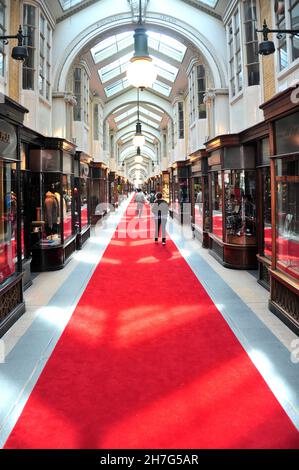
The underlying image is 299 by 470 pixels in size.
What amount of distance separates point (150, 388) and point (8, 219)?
137 inches

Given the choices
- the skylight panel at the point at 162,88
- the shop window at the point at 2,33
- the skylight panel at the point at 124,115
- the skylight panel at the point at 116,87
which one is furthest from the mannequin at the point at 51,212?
the skylight panel at the point at 124,115

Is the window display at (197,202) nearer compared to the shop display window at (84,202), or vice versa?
the shop display window at (84,202)

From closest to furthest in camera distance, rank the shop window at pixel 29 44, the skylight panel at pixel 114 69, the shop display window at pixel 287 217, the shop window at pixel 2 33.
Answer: the shop display window at pixel 287 217
the shop window at pixel 2 33
the shop window at pixel 29 44
the skylight panel at pixel 114 69

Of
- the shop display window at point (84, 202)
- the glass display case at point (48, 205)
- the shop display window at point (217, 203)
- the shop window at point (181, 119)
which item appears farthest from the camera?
the shop window at point (181, 119)

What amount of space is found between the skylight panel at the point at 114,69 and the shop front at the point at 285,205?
42.1 feet

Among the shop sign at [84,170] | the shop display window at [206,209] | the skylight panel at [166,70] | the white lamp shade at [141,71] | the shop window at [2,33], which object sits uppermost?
the skylight panel at [166,70]

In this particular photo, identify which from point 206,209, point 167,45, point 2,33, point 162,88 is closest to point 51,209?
point 2,33

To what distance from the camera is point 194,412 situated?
2.95 metres

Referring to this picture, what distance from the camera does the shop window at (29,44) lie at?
28.5 ft

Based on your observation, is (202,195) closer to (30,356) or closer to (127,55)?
(127,55)

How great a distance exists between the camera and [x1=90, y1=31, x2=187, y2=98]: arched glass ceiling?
47.1ft

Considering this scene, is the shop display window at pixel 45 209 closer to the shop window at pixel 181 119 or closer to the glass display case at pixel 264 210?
the glass display case at pixel 264 210

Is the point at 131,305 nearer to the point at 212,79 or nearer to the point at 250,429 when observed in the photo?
the point at 250,429

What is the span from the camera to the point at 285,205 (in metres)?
5.61
